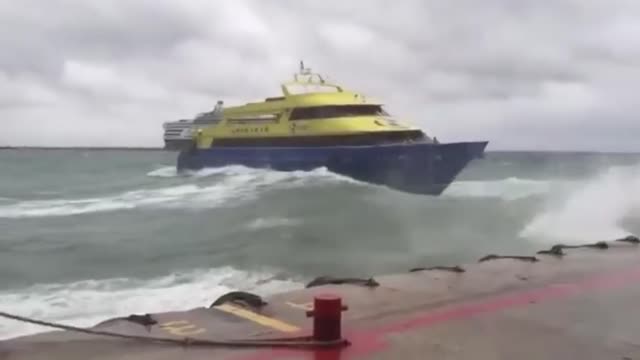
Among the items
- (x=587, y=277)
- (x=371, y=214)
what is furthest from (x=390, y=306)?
(x=371, y=214)

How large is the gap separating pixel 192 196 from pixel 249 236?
1277 cm

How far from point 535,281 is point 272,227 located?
42.1 feet

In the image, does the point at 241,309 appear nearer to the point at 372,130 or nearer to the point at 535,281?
the point at 535,281

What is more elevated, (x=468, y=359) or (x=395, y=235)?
(x=395, y=235)

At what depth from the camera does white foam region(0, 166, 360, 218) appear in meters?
25.9

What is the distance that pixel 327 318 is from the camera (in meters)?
4.34

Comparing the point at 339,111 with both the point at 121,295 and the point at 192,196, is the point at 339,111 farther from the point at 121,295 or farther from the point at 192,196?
the point at 121,295

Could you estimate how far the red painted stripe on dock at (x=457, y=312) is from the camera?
4195 millimetres

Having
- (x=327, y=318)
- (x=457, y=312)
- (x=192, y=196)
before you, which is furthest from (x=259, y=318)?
(x=192, y=196)

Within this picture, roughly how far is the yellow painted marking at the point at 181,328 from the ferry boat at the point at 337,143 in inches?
946

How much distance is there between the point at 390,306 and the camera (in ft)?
18.0

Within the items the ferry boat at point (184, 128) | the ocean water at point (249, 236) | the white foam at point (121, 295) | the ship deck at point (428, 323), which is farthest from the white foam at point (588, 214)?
the ferry boat at point (184, 128)

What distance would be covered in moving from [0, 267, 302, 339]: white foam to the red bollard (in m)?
4.91

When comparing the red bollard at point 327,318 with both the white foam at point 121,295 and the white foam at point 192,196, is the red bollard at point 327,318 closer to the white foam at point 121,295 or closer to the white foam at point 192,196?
the white foam at point 121,295
